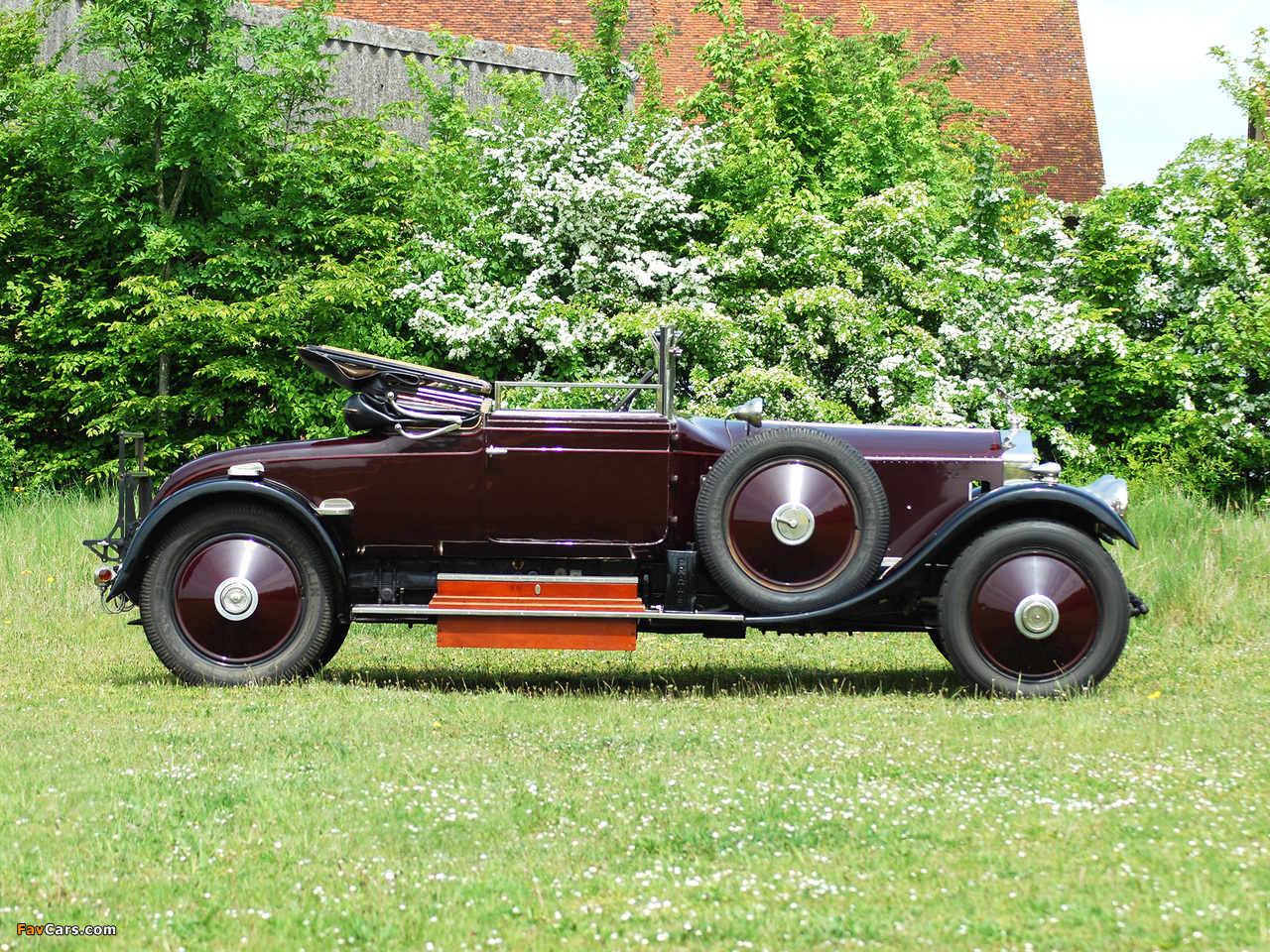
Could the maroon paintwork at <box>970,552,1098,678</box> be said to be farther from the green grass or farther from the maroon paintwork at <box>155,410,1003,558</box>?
the maroon paintwork at <box>155,410,1003,558</box>

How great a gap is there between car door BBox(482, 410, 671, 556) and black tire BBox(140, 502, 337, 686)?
100 cm

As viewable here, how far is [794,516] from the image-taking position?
235 inches

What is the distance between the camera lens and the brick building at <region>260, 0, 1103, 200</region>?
24500 mm

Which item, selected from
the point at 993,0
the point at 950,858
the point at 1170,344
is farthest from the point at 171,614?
the point at 993,0

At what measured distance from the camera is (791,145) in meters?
14.4

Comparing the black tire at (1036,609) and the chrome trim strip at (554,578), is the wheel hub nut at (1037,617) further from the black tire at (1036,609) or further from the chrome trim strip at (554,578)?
the chrome trim strip at (554,578)

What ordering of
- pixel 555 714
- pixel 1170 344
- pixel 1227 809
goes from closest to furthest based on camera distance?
pixel 1227 809
pixel 555 714
pixel 1170 344

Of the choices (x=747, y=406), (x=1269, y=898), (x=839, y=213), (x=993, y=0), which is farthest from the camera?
(x=993, y=0)

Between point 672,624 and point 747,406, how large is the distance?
116cm

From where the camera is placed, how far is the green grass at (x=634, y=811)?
3230 millimetres

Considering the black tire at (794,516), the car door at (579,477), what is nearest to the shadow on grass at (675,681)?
the black tire at (794,516)

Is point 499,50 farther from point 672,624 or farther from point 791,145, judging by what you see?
point 672,624

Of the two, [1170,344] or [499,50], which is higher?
[499,50]

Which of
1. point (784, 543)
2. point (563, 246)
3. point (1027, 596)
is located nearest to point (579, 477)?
point (784, 543)
